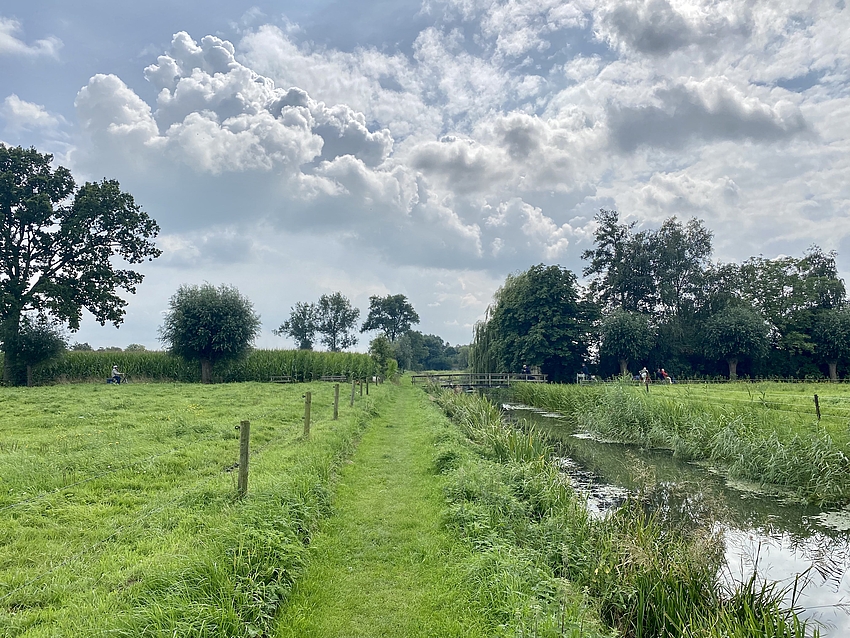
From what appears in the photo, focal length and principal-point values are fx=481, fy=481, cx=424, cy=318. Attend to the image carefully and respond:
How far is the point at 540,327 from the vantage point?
4028cm

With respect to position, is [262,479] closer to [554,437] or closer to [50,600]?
[50,600]

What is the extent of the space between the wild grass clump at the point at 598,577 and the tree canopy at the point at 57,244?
30750 millimetres

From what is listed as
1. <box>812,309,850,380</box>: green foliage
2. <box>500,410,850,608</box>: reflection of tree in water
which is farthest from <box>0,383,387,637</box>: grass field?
<box>812,309,850,380</box>: green foliage

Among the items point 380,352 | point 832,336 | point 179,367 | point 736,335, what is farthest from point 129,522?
point 832,336

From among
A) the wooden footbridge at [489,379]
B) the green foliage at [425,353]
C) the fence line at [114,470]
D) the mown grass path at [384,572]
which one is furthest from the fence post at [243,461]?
the green foliage at [425,353]

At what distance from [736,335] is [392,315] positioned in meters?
64.4

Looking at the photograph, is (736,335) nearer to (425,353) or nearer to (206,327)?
(206,327)

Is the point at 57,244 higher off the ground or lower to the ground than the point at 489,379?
higher

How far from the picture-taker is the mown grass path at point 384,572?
4.34 m

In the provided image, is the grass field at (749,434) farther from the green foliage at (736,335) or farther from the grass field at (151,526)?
the green foliage at (736,335)

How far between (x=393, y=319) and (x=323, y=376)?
57915 mm

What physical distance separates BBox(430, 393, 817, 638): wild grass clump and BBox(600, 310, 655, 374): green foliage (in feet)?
116

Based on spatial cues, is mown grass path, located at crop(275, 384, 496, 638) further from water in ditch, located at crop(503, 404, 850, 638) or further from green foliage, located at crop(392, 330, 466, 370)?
green foliage, located at crop(392, 330, 466, 370)

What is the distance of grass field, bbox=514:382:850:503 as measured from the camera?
969cm
